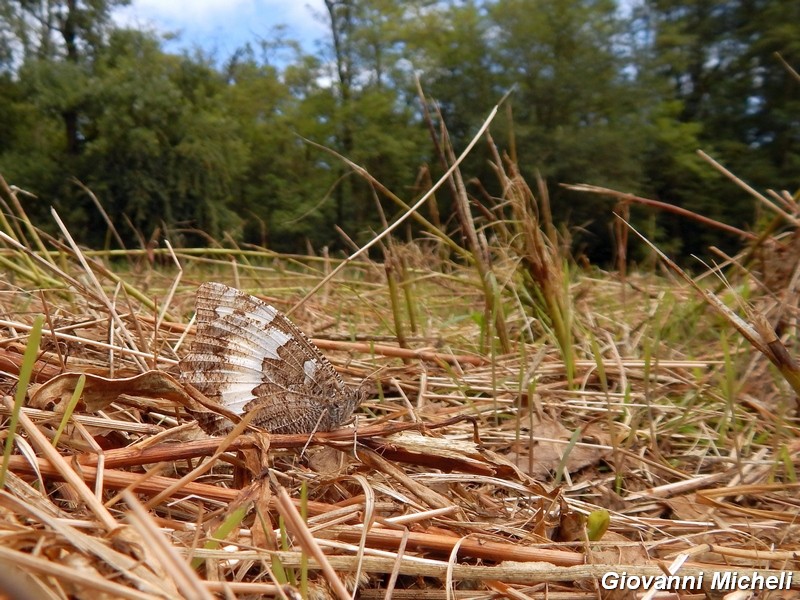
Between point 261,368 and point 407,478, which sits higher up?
point 261,368

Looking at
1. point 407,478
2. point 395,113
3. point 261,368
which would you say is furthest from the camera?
point 395,113

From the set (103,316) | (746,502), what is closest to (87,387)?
(103,316)

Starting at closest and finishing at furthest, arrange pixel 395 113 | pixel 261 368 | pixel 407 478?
1. pixel 407 478
2. pixel 261 368
3. pixel 395 113

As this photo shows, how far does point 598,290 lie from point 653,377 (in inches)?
56.0

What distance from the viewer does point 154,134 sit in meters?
20.5

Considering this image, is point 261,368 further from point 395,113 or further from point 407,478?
point 395,113

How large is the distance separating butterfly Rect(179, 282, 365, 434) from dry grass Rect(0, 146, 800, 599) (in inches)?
3.4

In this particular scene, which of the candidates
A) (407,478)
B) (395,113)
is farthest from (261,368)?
(395,113)

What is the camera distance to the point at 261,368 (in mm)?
1323

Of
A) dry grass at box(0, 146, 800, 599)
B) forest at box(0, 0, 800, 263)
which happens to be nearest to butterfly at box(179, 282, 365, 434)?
dry grass at box(0, 146, 800, 599)

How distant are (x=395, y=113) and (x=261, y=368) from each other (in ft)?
82.1

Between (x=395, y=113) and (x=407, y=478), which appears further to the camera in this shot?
(x=395, y=113)

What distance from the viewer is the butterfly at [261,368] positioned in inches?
49.1

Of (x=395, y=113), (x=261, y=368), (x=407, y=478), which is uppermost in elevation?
(x=395, y=113)
